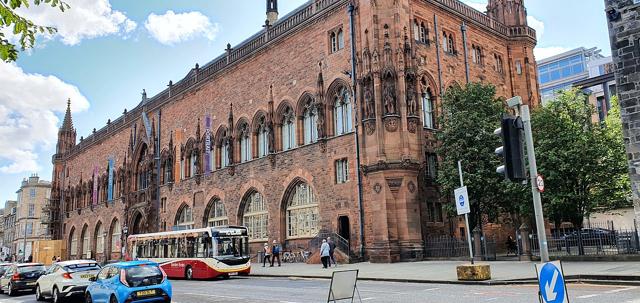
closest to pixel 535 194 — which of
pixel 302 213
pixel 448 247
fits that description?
pixel 448 247

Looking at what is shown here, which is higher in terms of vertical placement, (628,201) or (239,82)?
(239,82)

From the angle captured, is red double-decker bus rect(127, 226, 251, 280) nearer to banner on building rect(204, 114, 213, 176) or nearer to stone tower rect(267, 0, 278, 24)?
banner on building rect(204, 114, 213, 176)

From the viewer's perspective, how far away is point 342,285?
10930 millimetres

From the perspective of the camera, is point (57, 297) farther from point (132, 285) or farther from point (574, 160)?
point (574, 160)

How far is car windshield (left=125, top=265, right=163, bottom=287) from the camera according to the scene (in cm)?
1392

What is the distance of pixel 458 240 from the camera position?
93.2ft

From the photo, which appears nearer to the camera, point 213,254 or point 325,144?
point 213,254

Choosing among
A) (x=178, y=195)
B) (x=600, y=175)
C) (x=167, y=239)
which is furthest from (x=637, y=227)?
(x=178, y=195)

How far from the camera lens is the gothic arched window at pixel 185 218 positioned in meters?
46.1

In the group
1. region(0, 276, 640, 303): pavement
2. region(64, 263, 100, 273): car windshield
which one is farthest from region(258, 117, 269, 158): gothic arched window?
region(64, 263, 100, 273): car windshield

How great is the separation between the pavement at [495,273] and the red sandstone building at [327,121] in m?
3.45

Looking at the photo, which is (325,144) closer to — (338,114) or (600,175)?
(338,114)

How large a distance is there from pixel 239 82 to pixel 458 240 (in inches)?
828

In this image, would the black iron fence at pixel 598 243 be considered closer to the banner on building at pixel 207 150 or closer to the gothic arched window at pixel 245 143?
the gothic arched window at pixel 245 143
